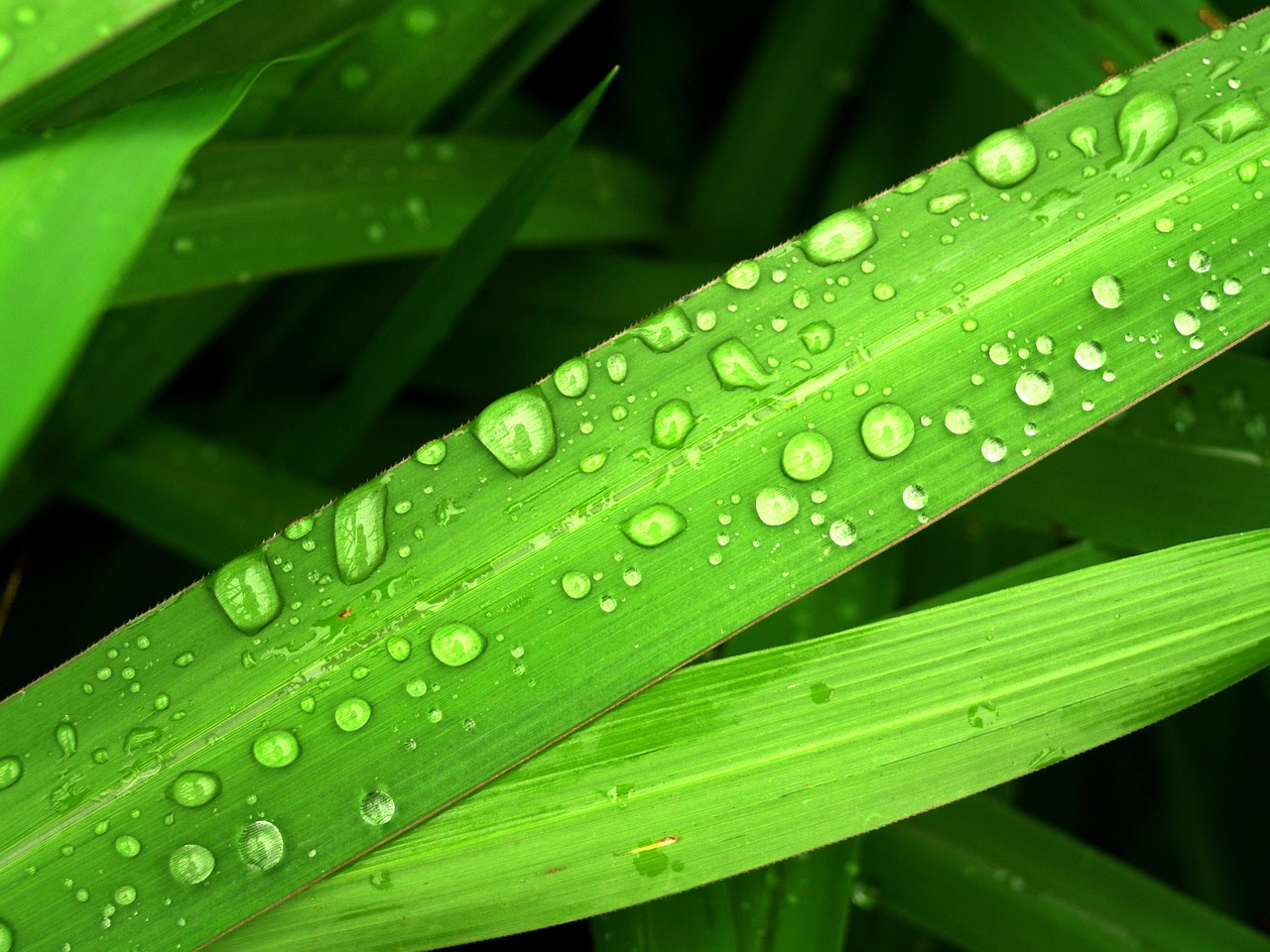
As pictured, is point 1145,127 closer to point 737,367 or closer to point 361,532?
point 737,367

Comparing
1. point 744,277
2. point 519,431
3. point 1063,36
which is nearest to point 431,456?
point 519,431

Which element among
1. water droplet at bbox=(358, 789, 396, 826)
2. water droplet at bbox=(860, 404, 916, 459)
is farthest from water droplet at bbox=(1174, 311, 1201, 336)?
water droplet at bbox=(358, 789, 396, 826)

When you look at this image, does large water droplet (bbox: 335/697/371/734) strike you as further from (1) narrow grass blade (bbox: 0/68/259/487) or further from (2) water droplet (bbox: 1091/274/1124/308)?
(2) water droplet (bbox: 1091/274/1124/308)

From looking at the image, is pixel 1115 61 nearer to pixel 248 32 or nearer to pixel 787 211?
pixel 787 211

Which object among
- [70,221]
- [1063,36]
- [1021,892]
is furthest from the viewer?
[1063,36]

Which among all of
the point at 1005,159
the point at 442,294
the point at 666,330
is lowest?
the point at 666,330
